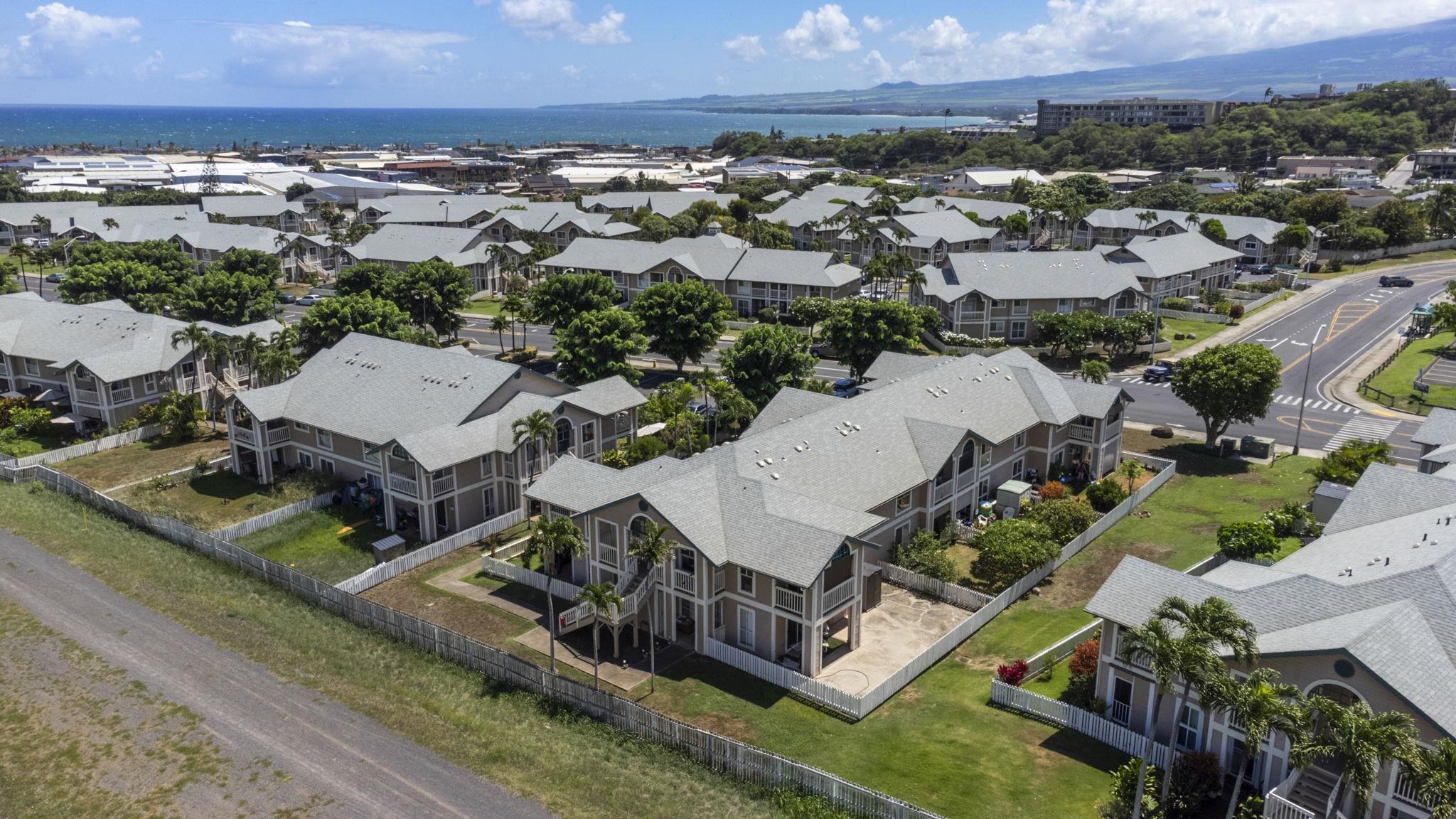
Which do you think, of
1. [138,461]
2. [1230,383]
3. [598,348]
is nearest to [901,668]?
[1230,383]

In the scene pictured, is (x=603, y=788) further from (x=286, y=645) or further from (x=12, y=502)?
(x=12, y=502)

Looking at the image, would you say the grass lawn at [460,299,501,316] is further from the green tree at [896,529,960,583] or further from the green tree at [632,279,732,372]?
the green tree at [896,529,960,583]

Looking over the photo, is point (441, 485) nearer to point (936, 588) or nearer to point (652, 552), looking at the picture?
point (652, 552)

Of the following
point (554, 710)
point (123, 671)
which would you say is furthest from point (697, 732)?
point (123, 671)

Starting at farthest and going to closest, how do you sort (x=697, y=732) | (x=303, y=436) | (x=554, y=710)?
1. (x=303, y=436)
2. (x=554, y=710)
3. (x=697, y=732)

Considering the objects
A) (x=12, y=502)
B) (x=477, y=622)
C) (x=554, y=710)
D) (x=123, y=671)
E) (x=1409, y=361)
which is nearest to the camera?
(x=554, y=710)

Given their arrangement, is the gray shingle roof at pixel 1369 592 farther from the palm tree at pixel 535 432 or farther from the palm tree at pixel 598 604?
the palm tree at pixel 535 432
